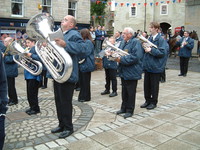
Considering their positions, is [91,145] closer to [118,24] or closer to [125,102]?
[125,102]

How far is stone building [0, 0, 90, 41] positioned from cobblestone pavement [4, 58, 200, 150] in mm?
12719

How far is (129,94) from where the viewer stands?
5.28 m

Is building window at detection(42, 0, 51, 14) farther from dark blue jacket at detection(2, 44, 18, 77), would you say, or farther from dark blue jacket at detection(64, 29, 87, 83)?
dark blue jacket at detection(64, 29, 87, 83)

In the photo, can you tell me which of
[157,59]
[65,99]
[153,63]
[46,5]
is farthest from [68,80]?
[46,5]

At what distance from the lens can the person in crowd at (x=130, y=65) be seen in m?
5.05

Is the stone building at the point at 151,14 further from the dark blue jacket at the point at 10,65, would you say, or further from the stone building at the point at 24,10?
the dark blue jacket at the point at 10,65

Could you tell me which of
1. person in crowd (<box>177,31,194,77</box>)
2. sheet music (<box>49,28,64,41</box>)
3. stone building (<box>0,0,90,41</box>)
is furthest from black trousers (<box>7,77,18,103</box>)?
stone building (<box>0,0,90,41</box>)

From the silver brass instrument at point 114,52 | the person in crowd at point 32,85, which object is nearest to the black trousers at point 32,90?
the person in crowd at point 32,85

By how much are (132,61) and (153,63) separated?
3.09 ft

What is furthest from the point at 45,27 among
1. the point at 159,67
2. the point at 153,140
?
the point at 159,67

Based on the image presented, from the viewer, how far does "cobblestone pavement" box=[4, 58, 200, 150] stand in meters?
3.94

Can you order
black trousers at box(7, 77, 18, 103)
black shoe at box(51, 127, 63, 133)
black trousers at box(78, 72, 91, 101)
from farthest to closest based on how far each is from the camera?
1. black trousers at box(78, 72, 91, 101)
2. black trousers at box(7, 77, 18, 103)
3. black shoe at box(51, 127, 63, 133)

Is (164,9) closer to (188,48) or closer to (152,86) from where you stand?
(188,48)

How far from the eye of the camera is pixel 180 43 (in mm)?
11562
